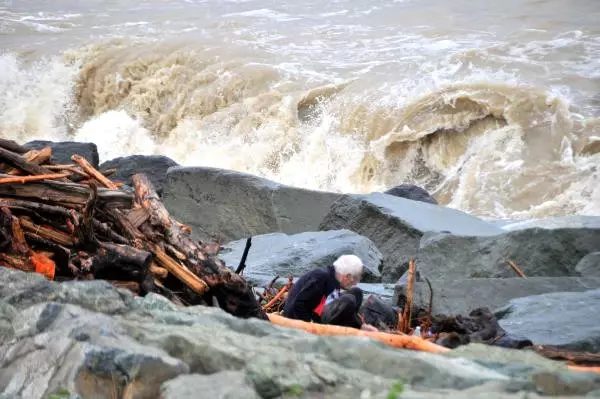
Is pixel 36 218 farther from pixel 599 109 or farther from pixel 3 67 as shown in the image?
pixel 3 67

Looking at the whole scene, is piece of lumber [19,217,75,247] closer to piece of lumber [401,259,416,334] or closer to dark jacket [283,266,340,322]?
dark jacket [283,266,340,322]

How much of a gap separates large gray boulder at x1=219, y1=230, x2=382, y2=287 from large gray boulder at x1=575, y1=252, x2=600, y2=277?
69.9 inches

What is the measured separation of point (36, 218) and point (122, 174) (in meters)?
8.21

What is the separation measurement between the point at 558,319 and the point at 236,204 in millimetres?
6049

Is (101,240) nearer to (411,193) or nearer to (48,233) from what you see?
(48,233)

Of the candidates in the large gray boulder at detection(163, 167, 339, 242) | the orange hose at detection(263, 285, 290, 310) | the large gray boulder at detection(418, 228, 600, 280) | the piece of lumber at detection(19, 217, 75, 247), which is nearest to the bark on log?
the piece of lumber at detection(19, 217, 75, 247)

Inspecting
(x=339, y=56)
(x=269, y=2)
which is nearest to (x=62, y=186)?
(x=339, y=56)

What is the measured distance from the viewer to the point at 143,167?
43.3ft

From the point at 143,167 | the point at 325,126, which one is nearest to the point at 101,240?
the point at 143,167

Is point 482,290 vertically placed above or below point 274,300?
below

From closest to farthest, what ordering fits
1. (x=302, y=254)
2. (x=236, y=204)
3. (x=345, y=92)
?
1. (x=302, y=254)
2. (x=236, y=204)
3. (x=345, y=92)

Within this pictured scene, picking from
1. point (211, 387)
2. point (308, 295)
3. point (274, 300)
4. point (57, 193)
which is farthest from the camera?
point (274, 300)

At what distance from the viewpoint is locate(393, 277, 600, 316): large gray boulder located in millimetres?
6969

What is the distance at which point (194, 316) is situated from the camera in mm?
3990
